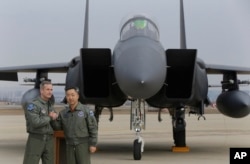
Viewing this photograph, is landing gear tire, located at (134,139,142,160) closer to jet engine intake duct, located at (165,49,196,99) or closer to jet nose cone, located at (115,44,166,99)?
jet nose cone, located at (115,44,166,99)

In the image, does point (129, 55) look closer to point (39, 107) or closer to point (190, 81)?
point (190, 81)

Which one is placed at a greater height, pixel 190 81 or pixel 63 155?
pixel 190 81

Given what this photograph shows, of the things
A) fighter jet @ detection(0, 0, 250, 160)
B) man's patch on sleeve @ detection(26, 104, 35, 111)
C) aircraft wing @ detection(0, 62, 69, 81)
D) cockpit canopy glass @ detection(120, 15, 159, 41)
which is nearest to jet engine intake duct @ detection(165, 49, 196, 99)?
fighter jet @ detection(0, 0, 250, 160)

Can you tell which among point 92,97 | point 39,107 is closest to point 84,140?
point 39,107

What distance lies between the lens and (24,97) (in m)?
11.6

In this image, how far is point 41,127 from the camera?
5.81 m

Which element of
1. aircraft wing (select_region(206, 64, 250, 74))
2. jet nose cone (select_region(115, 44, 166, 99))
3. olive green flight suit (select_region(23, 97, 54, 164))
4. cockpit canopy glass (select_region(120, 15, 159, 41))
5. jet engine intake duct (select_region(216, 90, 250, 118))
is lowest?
olive green flight suit (select_region(23, 97, 54, 164))

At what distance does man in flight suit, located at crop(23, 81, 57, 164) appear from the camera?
19.0ft

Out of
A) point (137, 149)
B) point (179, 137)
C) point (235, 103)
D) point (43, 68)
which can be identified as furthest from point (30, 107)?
point (43, 68)

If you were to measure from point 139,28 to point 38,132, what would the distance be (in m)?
4.53

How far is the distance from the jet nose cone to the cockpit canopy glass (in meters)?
0.87

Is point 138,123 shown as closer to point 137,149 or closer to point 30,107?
point 137,149

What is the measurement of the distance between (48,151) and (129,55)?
3.30 m

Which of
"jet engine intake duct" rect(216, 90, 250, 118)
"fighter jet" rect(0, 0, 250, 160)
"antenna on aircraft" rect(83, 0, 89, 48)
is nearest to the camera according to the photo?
"fighter jet" rect(0, 0, 250, 160)
